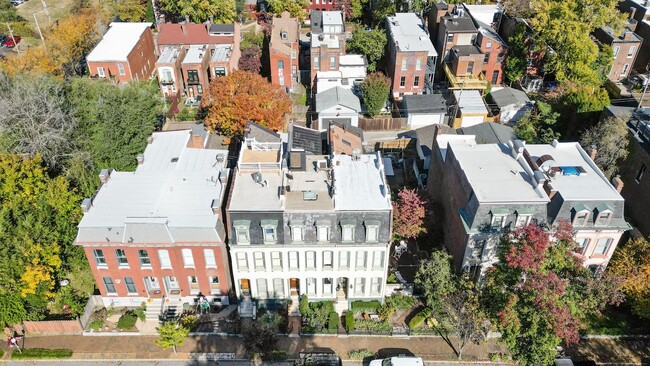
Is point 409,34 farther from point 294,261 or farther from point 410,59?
point 294,261

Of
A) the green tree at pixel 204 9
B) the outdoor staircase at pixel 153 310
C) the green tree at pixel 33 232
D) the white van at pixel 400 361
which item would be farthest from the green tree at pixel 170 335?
the green tree at pixel 204 9

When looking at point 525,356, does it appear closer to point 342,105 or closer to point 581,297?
point 581,297

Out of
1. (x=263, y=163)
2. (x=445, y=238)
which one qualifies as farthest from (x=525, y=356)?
(x=263, y=163)

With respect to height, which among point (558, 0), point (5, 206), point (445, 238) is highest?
point (558, 0)

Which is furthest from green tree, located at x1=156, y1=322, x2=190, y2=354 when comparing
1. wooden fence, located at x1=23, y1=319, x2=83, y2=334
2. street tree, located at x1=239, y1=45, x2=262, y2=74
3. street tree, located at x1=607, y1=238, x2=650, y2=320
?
street tree, located at x1=239, y1=45, x2=262, y2=74

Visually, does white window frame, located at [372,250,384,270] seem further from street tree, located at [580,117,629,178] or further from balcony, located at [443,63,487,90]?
balcony, located at [443,63,487,90]

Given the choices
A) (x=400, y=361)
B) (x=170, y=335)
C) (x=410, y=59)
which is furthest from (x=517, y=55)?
(x=170, y=335)
